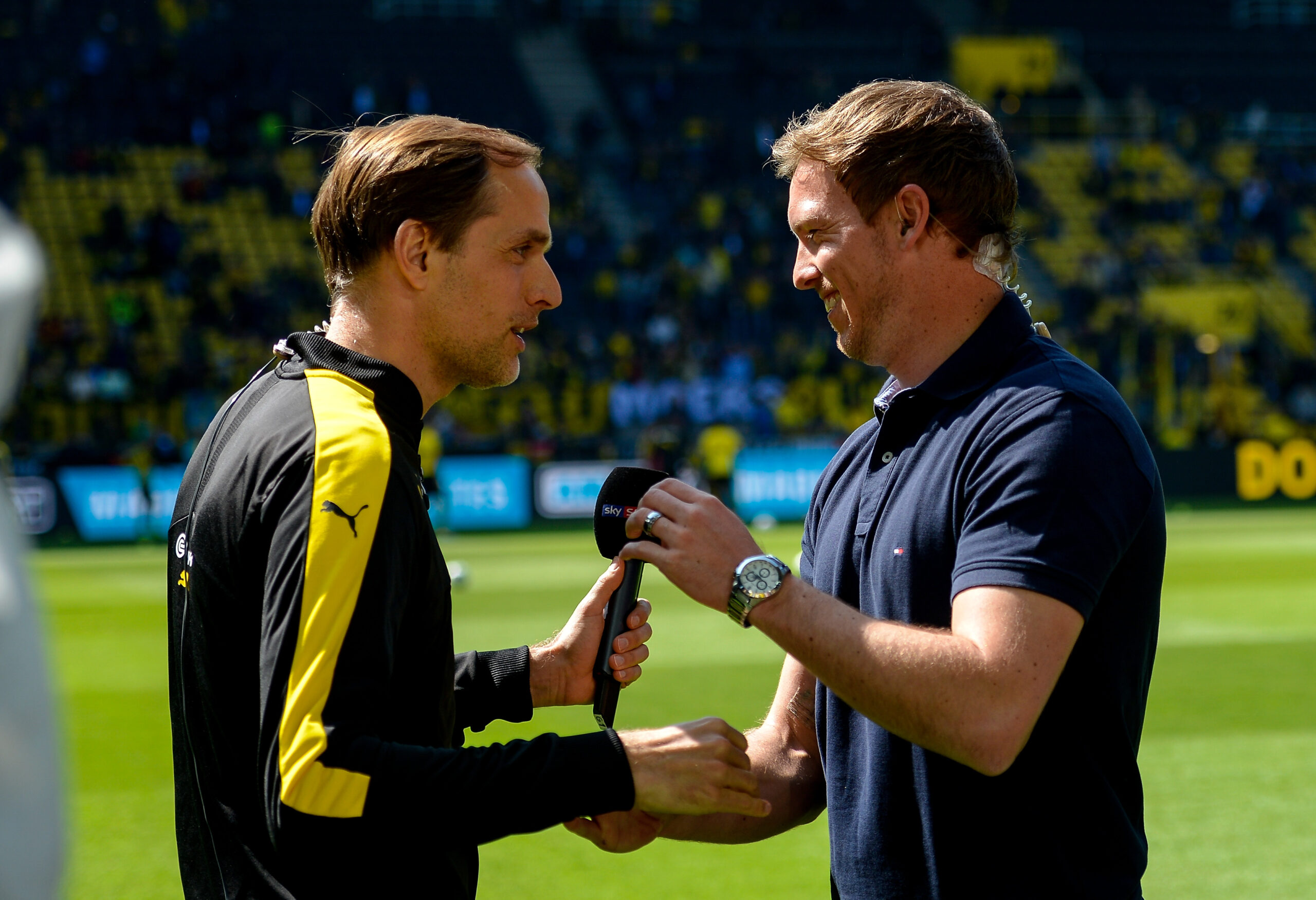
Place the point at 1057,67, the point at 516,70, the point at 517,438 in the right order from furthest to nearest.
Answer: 1. the point at 1057,67
2. the point at 516,70
3. the point at 517,438

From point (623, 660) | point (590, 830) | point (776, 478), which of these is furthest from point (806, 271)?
point (776, 478)

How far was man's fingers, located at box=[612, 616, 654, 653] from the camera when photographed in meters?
2.94

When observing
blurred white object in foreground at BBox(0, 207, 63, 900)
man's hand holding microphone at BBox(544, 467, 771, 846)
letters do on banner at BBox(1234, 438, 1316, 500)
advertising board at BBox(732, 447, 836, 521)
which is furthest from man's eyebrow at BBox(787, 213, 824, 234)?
letters do on banner at BBox(1234, 438, 1316, 500)

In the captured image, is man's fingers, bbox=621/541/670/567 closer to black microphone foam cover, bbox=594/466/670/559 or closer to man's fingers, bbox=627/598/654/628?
black microphone foam cover, bbox=594/466/670/559

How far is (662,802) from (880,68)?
37669mm

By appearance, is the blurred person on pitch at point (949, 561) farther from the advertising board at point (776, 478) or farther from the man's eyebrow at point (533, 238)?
the advertising board at point (776, 478)

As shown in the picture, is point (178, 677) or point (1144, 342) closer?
point (178, 677)

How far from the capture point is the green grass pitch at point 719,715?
571cm

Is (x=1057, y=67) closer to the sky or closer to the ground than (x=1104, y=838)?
closer to the sky

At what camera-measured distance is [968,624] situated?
7.65 ft

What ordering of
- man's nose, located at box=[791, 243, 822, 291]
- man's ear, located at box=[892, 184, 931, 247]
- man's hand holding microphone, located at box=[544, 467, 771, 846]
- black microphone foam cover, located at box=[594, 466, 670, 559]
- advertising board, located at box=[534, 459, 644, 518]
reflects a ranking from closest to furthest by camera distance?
man's hand holding microphone, located at box=[544, 467, 771, 846] → man's ear, located at box=[892, 184, 931, 247] → black microphone foam cover, located at box=[594, 466, 670, 559] → man's nose, located at box=[791, 243, 822, 291] → advertising board, located at box=[534, 459, 644, 518]

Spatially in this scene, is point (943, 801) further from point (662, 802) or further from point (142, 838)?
point (142, 838)

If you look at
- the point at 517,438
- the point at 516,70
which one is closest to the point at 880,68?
the point at 516,70

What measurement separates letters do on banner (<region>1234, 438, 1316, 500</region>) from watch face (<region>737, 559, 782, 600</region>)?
27.6 metres
